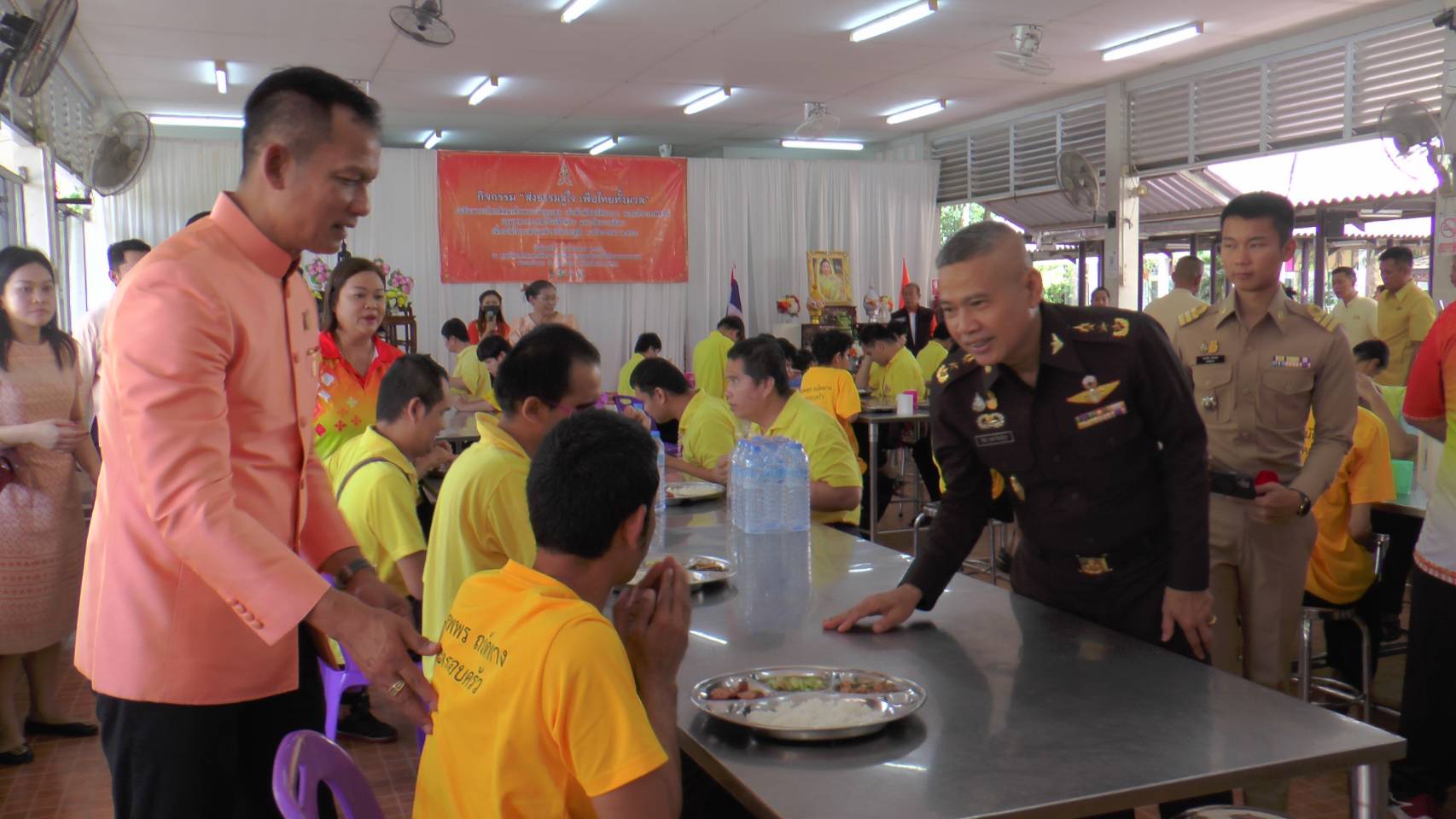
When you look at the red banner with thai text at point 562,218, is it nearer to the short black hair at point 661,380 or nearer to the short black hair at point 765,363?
the short black hair at point 661,380

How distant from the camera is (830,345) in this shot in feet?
22.4

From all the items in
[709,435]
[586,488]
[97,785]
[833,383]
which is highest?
[586,488]

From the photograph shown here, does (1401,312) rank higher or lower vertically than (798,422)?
higher

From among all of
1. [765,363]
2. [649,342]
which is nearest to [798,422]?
[765,363]

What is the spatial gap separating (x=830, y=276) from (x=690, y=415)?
300 inches

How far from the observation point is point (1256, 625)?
2957 mm

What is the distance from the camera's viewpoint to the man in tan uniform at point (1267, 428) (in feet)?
9.59

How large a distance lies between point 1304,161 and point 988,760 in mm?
8956

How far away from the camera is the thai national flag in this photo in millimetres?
→ 11984

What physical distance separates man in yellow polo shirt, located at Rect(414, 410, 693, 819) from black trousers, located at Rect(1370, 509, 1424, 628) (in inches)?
129

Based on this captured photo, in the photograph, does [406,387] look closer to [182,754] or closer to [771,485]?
[771,485]

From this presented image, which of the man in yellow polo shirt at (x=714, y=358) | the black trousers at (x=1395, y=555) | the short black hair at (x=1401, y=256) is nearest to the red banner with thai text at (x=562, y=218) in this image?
the man in yellow polo shirt at (x=714, y=358)

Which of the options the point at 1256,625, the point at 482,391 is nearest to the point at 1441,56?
the point at 1256,625

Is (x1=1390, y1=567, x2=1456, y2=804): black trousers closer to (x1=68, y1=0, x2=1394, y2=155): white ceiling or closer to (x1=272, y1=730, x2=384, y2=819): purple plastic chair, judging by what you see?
(x1=272, y1=730, x2=384, y2=819): purple plastic chair
